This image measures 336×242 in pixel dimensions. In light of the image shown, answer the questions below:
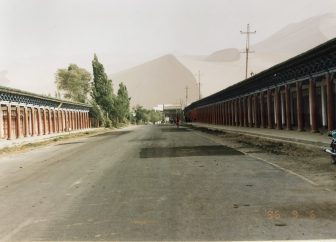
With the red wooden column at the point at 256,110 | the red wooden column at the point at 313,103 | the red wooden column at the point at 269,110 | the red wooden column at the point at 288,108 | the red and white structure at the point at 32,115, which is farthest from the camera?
the red wooden column at the point at 256,110

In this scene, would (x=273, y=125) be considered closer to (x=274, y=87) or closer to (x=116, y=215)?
(x=274, y=87)

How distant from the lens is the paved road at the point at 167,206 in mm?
6184

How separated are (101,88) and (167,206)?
8081cm

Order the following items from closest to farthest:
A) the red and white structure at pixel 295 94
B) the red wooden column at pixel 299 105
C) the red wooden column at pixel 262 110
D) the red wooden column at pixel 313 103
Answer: the red and white structure at pixel 295 94
the red wooden column at pixel 313 103
the red wooden column at pixel 299 105
the red wooden column at pixel 262 110

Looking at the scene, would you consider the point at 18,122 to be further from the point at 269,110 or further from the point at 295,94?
the point at 295,94

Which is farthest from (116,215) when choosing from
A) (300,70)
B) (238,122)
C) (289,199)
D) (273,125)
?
(238,122)

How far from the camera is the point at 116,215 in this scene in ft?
24.0

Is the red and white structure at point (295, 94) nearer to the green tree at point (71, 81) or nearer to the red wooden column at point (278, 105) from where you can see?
the red wooden column at point (278, 105)

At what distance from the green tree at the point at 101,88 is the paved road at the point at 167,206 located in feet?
244

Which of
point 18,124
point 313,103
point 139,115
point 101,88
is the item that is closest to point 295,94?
point 313,103

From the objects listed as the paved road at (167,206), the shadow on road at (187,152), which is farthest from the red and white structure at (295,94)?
the paved road at (167,206)

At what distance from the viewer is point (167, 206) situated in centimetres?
794

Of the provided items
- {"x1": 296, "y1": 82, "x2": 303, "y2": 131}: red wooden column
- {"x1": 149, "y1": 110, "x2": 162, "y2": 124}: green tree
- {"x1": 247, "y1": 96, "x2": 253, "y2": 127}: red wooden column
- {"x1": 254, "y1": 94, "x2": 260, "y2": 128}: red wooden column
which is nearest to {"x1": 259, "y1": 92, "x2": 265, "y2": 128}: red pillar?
{"x1": 254, "y1": 94, "x2": 260, "y2": 128}: red wooden column
